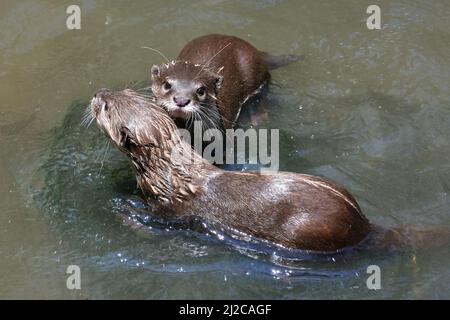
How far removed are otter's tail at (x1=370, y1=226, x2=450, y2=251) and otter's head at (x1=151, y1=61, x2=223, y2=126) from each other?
149cm

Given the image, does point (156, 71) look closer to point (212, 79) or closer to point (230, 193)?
point (212, 79)

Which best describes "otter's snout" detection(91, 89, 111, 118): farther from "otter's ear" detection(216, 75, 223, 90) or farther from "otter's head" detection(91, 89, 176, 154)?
"otter's ear" detection(216, 75, 223, 90)

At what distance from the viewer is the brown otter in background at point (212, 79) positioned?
15.7 ft

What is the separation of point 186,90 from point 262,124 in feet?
3.24

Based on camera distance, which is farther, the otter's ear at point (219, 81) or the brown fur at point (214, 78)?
the otter's ear at point (219, 81)

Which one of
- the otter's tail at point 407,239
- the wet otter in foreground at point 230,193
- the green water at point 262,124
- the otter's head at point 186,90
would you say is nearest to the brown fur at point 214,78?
the otter's head at point 186,90

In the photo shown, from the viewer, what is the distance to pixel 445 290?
155 inches

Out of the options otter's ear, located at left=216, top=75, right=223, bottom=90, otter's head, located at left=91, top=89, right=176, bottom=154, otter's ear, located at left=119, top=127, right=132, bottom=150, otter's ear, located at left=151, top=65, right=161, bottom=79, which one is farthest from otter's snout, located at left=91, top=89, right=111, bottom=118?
otter's ear, located at left=216, top=75, right=223, bottom=90

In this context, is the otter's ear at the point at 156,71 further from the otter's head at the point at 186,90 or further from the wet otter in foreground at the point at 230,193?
the wet otter in foreground at the point at 230,193

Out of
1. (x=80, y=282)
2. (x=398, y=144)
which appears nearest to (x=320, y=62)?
(x=398, y=144)

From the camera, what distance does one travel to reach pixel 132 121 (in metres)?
4.33

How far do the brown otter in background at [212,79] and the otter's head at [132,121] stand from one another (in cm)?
34

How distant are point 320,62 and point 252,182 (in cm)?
233

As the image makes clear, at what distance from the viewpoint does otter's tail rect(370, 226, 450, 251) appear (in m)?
4.10
